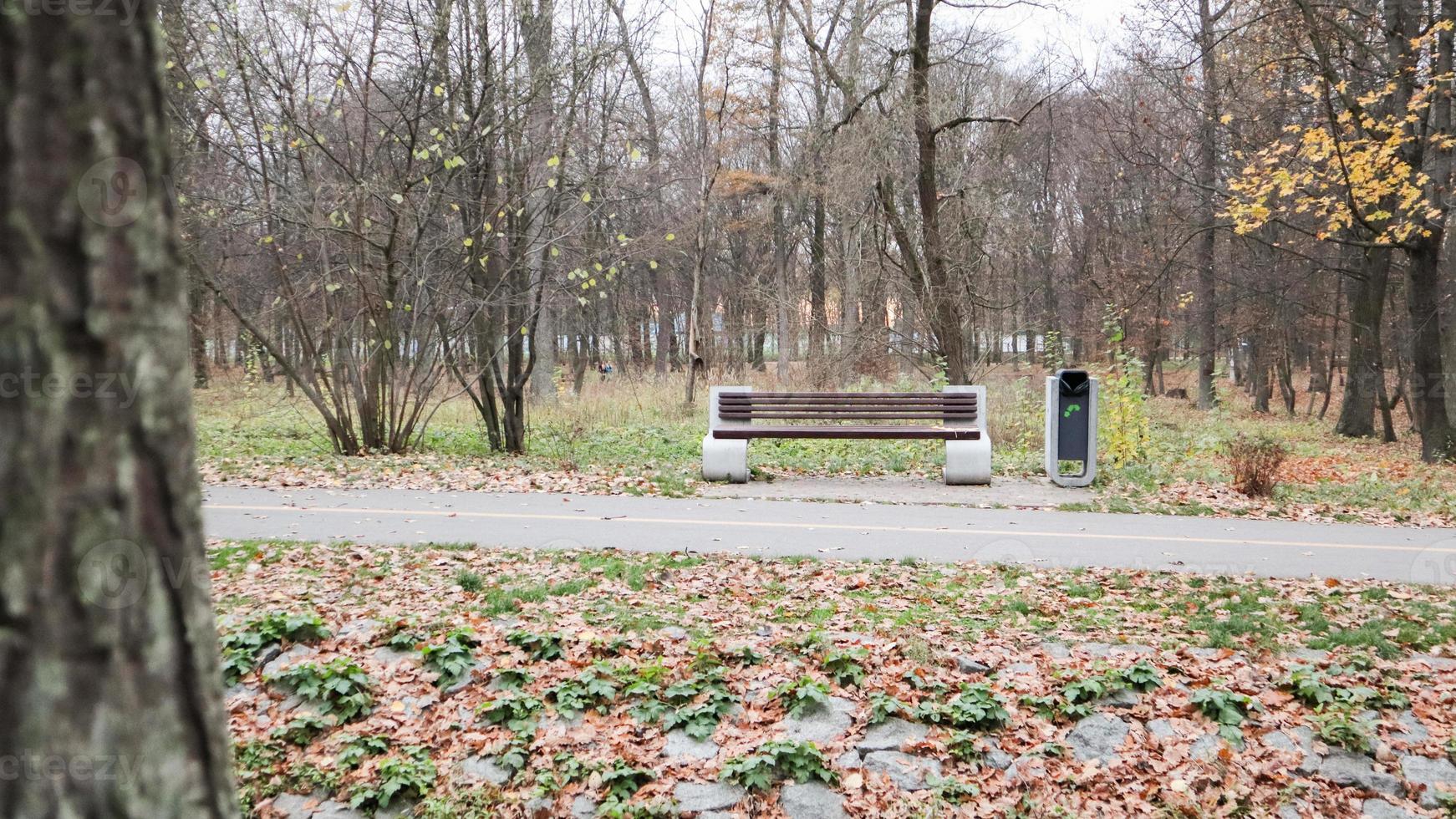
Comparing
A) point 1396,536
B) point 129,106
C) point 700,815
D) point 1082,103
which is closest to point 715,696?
point 700,815

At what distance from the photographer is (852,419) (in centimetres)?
1075

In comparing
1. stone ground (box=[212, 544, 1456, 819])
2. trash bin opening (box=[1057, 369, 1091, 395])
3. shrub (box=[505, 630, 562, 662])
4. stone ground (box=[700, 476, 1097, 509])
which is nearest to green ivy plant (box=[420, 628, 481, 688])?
stone ground (box=[212, 544, 1456, 819])

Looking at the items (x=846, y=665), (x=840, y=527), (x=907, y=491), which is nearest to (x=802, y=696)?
(x=846, y=665)

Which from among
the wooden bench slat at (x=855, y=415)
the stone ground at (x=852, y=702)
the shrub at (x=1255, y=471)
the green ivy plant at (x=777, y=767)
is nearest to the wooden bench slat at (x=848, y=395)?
the wooden bench slat at (x=855, y=415)

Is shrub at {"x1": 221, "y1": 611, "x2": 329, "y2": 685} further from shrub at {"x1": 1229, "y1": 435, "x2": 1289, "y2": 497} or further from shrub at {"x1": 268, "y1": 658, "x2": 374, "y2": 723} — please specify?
shrub at {"x1": 1229, "y1": 435, "x2": 1289, "y2": 497}

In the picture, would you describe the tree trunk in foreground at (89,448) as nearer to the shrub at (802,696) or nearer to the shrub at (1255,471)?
the shrub at (802,696)

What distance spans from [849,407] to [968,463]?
1.45m

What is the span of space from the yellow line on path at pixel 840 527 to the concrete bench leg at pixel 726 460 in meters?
2.25

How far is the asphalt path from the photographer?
7102 millimetres

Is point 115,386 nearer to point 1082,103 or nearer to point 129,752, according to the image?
point 129,752

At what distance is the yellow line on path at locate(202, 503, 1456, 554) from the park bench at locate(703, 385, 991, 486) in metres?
2.28

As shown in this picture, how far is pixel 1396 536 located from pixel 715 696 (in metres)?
6.71

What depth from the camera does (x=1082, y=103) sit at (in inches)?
1247

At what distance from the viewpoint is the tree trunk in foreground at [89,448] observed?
141 cm
